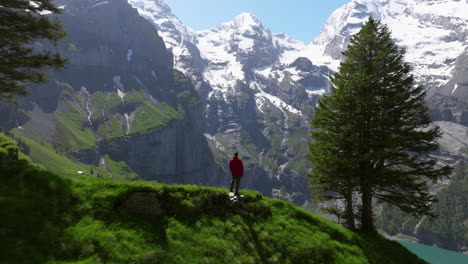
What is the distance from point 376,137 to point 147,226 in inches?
653

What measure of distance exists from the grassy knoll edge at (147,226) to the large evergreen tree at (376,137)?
4407 millimetres

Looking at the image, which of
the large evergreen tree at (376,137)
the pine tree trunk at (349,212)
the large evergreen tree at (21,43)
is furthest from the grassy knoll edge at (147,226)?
the large evergreen tree at (21,43)

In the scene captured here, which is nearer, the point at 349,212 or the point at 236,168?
the point at 236,168

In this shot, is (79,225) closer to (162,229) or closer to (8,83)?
(162,229)

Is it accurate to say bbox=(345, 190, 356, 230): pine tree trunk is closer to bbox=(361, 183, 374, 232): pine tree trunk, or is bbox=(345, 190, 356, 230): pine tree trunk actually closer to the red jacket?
bbox=(361, 183, 374, 232): pine tree trunk

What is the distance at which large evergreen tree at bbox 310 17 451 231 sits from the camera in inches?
765

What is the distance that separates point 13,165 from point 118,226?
4817 millimetres

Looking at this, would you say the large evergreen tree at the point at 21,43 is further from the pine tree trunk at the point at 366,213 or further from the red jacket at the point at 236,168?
the pine tree trunk at the point at 366,213

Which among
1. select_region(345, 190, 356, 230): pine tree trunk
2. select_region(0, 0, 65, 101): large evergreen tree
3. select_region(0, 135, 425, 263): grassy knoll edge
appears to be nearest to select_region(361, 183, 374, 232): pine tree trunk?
select_region(345, 190, 356, 230): pine tree trunk

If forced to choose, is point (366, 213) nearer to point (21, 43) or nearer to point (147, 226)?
point (147, 226)

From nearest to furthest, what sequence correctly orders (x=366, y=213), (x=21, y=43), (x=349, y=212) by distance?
(x=21, y=43), (x=366, y=213), (x=349, y=212)

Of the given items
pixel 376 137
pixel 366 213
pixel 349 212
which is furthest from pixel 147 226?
pixel 366 213

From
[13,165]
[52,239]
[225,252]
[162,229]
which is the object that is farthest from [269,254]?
[13,165]

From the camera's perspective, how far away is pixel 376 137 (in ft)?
65.6
